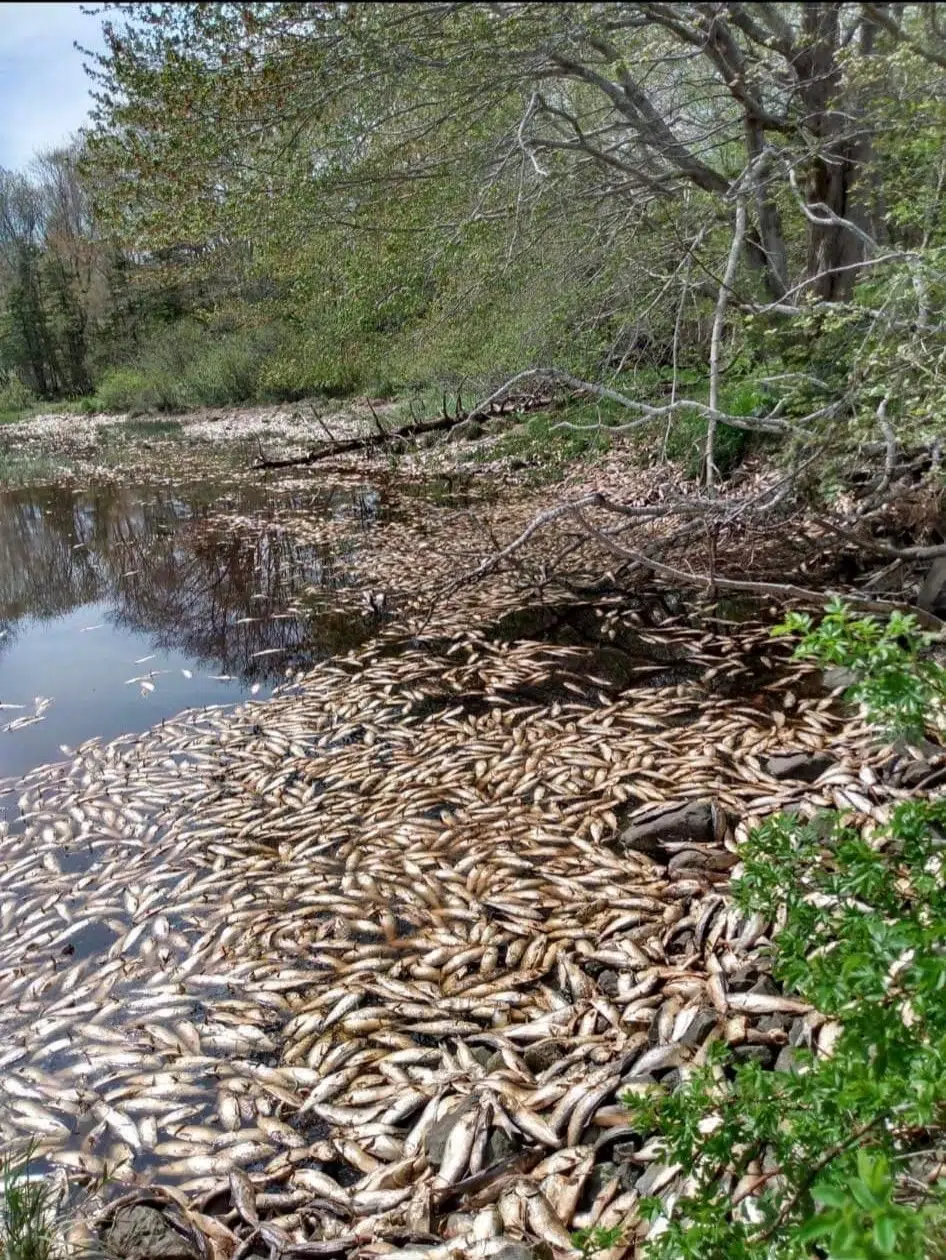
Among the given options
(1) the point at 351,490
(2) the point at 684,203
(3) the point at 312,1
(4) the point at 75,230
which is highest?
(4) the point at 75,230

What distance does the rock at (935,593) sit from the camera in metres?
5.32

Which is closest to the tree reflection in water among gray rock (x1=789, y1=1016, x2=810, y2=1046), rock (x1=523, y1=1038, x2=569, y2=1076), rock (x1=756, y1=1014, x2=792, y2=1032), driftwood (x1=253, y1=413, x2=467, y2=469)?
driftwood (x1=253, y1=413, x2=467, y2=469)

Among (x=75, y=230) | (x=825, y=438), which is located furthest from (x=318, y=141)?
(x=75, y=230)

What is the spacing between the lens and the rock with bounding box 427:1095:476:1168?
2445 mm

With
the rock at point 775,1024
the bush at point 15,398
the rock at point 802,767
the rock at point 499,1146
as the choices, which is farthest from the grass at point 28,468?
the rock at point 775,1024

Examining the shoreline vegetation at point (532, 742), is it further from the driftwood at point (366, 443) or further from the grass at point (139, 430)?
the grass at point (139, 430)

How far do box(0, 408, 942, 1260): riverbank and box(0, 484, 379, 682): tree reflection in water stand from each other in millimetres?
1295

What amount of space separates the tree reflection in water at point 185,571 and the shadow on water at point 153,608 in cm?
3

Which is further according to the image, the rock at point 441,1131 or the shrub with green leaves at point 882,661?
the rock at point 441,1131

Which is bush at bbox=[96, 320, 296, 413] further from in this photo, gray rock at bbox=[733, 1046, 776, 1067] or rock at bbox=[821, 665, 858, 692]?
gray rock at bbox=[733, 1046, 776, 1067]

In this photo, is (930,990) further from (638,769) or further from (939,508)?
(939,508)

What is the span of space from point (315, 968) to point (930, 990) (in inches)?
106

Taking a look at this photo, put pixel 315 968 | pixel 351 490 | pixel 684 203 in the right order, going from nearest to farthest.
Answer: pixel 315 968
pixel 684 203
pixel 351 490

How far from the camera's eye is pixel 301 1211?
2.37 meters
